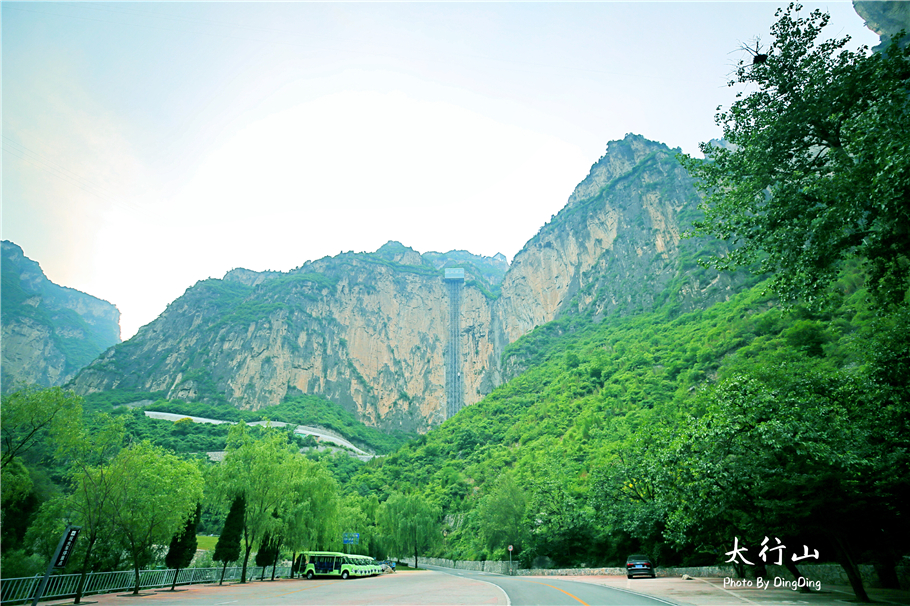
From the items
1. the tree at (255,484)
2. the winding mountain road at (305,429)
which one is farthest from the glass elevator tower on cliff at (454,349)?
the tree at (255,484)

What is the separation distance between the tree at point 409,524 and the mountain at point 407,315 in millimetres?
A: 54022

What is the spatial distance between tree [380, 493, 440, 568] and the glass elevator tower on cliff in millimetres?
86636

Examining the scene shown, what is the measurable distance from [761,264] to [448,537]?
168 ft

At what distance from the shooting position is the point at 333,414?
123m

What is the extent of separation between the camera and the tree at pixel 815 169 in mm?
9656

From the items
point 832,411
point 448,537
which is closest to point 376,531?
point 448,537

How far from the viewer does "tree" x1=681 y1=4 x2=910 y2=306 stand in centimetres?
966

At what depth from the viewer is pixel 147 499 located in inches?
663

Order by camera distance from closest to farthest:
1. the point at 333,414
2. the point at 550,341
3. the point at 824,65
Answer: the point at 824,65 → the point at 550,341 → the point at 333,414

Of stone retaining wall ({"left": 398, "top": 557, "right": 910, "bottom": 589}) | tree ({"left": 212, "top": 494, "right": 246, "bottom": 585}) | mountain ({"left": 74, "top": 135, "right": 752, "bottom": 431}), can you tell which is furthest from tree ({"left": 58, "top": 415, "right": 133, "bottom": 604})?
mountain ({"left": 74, "top": 135, "right": 752, "bottom": 431})

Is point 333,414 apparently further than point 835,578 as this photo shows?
Yes

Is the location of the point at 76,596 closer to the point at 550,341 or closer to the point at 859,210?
the point at 859,210

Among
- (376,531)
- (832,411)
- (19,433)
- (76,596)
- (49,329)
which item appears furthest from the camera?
(49,329)

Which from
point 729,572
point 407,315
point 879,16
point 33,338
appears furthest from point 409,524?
point 33,338
